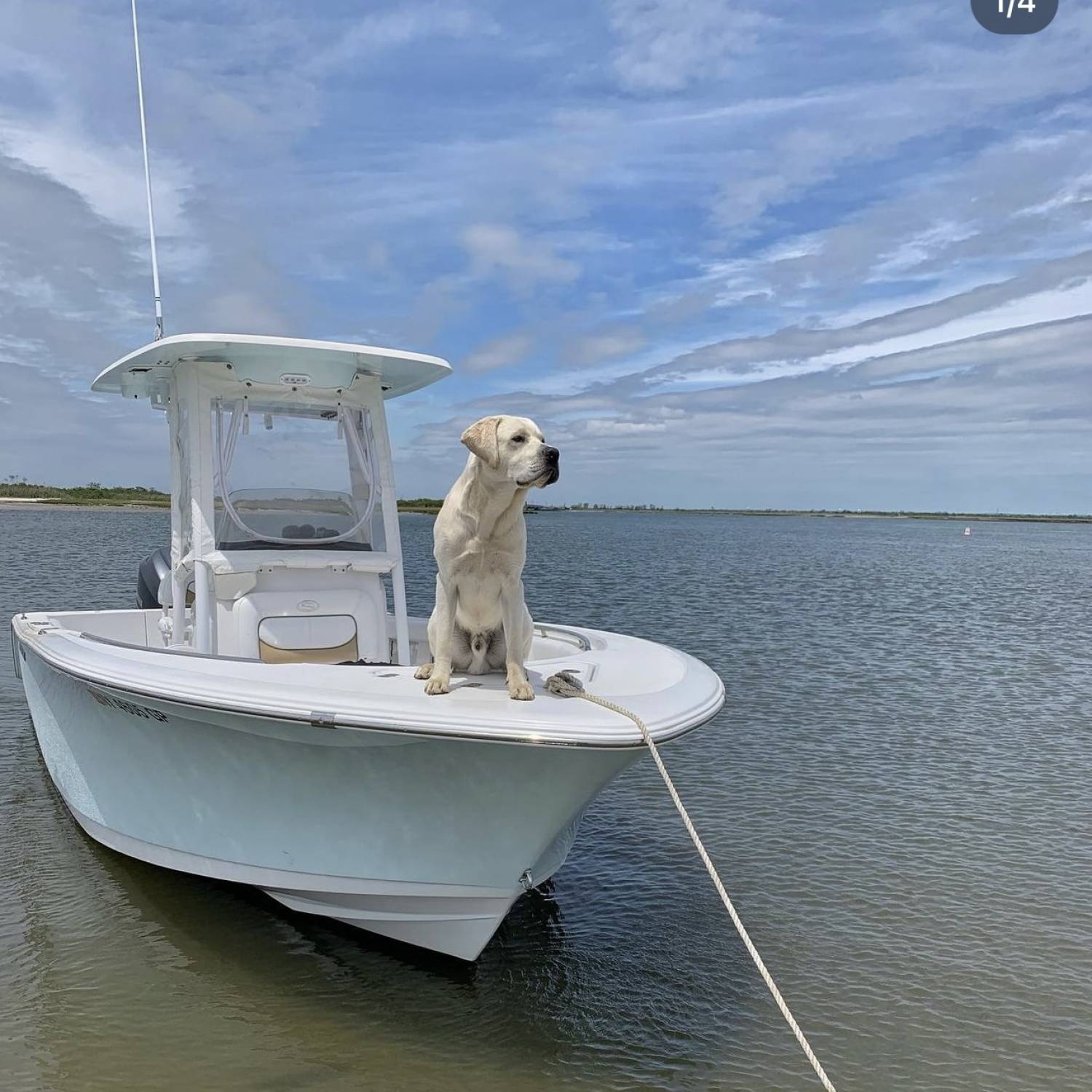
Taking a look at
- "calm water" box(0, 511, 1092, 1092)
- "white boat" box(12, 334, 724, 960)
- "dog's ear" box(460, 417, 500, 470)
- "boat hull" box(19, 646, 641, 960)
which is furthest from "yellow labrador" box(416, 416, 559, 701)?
"calm water" box(0, 511, 1092, 1092)

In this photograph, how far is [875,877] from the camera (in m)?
5.82

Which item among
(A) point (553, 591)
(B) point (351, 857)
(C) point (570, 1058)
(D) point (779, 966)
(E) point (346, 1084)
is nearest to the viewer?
(E) point (346, 1084)

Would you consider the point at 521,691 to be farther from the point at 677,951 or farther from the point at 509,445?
the point at 677,951

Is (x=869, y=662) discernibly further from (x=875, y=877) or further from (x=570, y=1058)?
(x=570, y=1058)

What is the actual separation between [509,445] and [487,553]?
1.73 feet

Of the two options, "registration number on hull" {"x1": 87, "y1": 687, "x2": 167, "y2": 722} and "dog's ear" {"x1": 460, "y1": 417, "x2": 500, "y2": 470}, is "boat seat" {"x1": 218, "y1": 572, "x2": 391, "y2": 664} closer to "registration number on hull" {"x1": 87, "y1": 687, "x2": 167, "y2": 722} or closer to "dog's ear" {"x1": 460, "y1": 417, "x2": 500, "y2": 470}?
"registration number on hull" {"x1": 87, "y1": 687, "x2": 167, "y2": 722}

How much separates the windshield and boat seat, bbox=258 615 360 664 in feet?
1.60

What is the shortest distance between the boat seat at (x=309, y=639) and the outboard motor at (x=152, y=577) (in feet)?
7.57

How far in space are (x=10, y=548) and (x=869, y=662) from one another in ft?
93.3

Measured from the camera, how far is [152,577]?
776 centimetres

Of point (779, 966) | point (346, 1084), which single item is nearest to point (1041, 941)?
point (779, 966)

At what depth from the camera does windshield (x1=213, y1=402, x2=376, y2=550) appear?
575cm

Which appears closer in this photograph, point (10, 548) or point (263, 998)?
point (263, 998)

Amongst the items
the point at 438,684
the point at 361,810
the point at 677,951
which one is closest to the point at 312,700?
the point at 438,684
